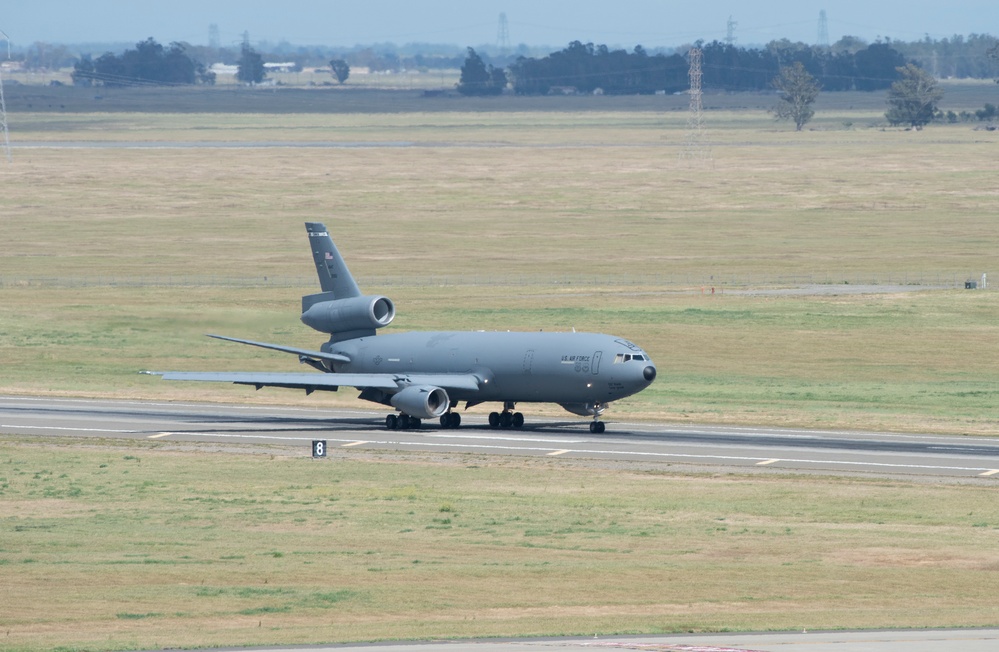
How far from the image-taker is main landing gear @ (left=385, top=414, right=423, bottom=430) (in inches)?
2844

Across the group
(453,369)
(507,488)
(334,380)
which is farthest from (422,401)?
(507,488)

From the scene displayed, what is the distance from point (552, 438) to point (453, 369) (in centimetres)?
647

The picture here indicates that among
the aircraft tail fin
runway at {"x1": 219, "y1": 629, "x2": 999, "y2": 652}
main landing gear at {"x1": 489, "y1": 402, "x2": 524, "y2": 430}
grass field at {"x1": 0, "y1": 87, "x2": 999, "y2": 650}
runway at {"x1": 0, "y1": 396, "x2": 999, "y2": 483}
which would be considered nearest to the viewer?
runway at {"x1": 219, "y1": 629, "x2": 999, "y2": 652}

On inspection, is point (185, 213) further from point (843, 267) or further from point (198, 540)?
point (198, 540)

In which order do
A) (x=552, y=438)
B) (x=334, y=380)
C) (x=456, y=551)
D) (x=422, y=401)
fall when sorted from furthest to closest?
(x=334, y=380) → (x=422, y=401) → (x=552, y=438) → (x=456, y=551)

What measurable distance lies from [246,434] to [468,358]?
10605 mm

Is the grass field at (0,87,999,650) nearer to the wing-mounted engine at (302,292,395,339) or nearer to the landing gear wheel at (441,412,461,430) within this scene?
the wing-mounted engine at (302,292,395,339)

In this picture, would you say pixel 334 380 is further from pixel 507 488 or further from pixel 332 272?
pixel 507 488

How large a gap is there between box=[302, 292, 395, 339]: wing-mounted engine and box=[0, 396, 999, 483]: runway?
4.44 metres

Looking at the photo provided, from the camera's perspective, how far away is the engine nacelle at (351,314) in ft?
249

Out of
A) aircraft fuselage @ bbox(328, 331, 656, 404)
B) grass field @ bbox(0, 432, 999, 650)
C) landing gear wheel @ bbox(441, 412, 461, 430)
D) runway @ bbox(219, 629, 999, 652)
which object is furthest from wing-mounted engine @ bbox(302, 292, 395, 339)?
runway @ bbox(219, 629, 999, 652)

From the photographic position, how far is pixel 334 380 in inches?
2783

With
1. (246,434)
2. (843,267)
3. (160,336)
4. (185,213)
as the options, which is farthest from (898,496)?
(185,213)

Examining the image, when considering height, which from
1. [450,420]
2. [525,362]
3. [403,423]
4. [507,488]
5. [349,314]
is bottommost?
[403,423]
